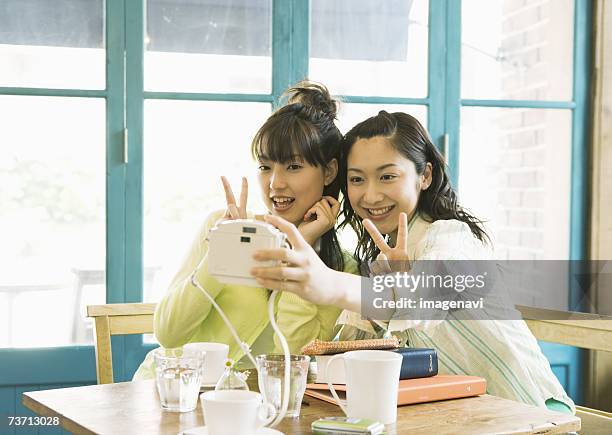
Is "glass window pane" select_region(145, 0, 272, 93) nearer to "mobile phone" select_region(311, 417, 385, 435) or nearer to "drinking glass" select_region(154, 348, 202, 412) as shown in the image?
"drinking glass" select_region(154, 348, 202, 412)

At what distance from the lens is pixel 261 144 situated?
210 centimetres

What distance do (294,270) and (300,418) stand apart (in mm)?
259

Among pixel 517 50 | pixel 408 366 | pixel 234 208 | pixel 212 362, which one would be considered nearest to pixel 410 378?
pixel 408 366

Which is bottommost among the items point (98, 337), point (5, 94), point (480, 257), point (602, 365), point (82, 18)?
point (602, 365)

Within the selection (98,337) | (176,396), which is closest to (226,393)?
(176,396)

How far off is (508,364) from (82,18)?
1765mm

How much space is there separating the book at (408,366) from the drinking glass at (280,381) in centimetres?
14

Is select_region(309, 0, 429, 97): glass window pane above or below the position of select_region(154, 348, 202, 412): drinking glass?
above

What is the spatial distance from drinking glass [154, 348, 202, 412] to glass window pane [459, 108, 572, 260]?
1908mm

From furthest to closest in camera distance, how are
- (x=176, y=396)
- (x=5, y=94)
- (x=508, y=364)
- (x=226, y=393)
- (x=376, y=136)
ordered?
1. (x=5, y=94)
2. (x=376, y=136)
3. (x=508, y=364)
4. (x=176, y=396)
5. (x=226, y=393)

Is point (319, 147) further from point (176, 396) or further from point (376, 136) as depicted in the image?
point (176, 396)

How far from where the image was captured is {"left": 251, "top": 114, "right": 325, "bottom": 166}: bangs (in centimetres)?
207

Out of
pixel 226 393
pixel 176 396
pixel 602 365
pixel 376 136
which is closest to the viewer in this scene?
pixel 226 393

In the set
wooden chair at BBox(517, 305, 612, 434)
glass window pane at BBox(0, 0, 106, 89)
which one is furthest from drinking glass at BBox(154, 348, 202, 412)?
glass window pane at BBox(0, 0, 106, 89)
